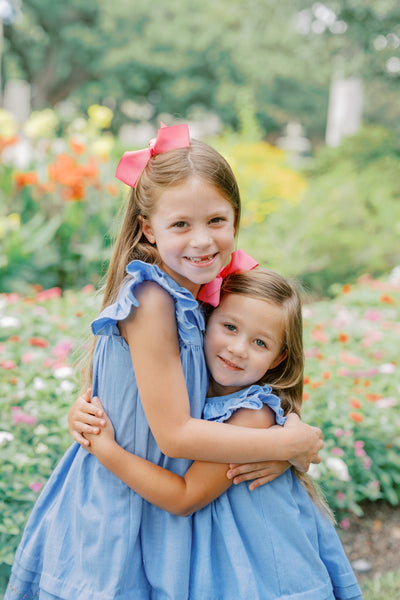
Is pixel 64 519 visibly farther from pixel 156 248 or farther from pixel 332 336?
pixel 332 336

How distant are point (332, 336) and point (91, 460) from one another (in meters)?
2.56

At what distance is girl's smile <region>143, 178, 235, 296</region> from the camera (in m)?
1.38

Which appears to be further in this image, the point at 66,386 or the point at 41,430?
the point at 66,386

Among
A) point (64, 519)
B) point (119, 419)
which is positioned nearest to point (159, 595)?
point (64, 519)

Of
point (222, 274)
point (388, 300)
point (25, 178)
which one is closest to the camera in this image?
point (222, 274)

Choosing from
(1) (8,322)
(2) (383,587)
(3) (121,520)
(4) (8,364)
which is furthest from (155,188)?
(1) (8,322)

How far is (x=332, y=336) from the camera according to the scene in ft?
12.6

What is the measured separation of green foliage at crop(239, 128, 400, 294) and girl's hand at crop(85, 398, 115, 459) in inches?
179

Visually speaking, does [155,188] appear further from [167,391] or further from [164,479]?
[164,479]

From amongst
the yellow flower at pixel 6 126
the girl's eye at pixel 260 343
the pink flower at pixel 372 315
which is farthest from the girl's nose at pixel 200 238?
the yellow flower at pixel 6 126

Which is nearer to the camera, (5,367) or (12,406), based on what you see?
(12,406)

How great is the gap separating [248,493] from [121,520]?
316 millimetres

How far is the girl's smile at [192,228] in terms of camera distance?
1.38 metres

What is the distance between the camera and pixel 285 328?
157 centimetres
